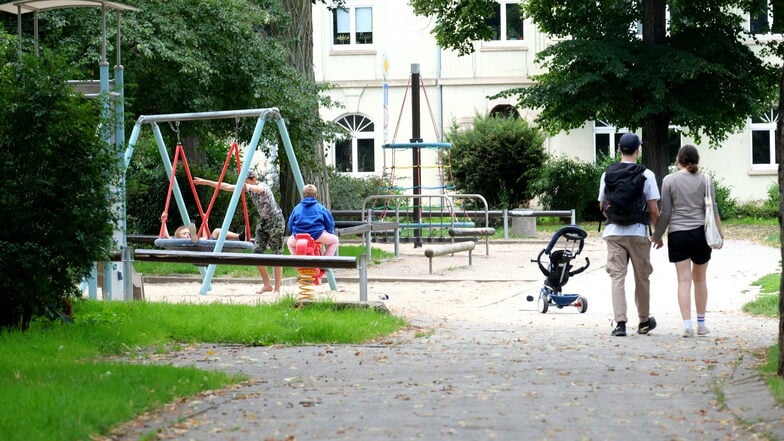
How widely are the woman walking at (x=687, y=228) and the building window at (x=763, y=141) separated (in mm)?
32374

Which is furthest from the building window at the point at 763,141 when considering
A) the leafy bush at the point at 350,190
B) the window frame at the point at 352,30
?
the leafy bush at the point at 350,190

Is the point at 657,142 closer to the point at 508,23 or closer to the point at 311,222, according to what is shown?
the point at 508,23

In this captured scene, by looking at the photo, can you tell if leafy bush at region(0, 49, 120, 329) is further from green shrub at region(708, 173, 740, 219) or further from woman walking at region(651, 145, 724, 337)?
green shrub at region(708, 173, 740, 219)

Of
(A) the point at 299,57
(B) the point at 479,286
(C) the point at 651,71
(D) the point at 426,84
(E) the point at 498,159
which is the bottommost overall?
(B) the point at 479,286

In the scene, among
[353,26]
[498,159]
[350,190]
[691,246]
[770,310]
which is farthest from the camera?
[353,26]

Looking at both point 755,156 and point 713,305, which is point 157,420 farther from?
point 755,156

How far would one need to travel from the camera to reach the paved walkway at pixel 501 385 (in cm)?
725

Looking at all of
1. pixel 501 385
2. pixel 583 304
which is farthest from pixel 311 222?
pixel 501 385

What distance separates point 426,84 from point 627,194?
32.6m

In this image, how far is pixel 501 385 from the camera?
8.78 meters

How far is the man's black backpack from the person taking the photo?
1190 cm

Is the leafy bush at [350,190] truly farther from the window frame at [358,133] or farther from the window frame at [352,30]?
the window frame at [352,30]

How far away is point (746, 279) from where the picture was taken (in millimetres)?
18750

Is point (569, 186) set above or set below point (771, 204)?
above
